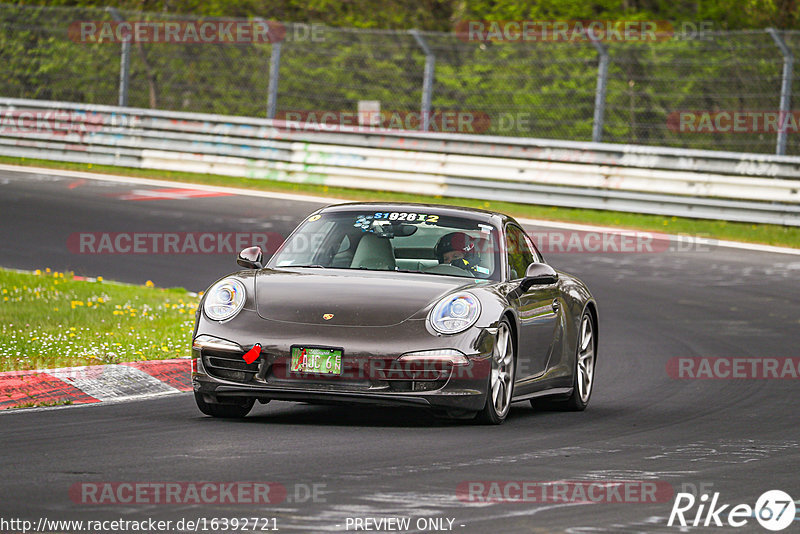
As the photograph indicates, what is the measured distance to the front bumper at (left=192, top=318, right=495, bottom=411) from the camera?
834cm

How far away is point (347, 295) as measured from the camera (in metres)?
8.69

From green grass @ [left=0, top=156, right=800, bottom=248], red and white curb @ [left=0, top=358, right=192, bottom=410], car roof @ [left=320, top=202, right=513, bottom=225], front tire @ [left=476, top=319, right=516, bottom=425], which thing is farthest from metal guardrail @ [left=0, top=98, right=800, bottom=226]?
front tire @ [left=476, top=319, right=516, bottom=425]

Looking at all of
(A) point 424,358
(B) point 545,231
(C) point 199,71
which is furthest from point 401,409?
(C) point 199,71

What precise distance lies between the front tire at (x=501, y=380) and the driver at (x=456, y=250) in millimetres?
651

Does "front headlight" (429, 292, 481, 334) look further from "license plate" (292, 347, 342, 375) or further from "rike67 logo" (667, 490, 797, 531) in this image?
"rike67 logo" (667, 490, 797, 531)

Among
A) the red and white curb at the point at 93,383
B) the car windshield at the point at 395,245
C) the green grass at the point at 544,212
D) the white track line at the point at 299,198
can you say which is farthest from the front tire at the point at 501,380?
the green grass at the point at 544,212

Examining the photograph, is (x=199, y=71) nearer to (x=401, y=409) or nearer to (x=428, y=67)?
(x=428, y=67)

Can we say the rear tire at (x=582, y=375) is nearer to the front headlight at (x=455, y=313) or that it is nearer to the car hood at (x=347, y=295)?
the car hood at (x=347, y=295)

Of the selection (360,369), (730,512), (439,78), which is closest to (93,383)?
(360,369)

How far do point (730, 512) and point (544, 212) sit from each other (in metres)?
16.4

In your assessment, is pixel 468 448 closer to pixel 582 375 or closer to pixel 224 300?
pixel 224 300

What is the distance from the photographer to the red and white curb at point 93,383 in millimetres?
9344

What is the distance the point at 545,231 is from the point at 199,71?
854 centimetres

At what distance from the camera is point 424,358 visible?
27.6ft
